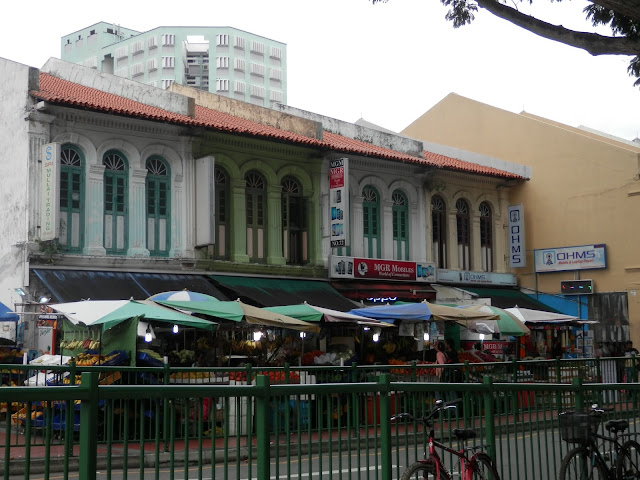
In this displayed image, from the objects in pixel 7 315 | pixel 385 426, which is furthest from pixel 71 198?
pixel 385 426

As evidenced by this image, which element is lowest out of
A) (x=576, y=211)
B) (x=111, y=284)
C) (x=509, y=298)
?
(x=509, y=298)

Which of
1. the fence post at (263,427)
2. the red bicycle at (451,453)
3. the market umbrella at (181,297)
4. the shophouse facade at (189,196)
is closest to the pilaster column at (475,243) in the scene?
the shophouse facade at (189,196)

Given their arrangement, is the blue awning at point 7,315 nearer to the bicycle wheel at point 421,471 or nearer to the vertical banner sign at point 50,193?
the vertical banner sign at point 50,193

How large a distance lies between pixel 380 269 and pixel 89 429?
22434mm

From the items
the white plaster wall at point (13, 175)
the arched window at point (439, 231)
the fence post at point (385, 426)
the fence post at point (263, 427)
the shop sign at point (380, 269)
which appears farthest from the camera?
the arched window at point (439, 231)

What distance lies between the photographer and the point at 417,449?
6.38 meters

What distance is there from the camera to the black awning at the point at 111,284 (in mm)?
19422

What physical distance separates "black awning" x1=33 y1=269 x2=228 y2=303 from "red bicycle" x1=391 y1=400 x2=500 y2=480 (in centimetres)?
1320

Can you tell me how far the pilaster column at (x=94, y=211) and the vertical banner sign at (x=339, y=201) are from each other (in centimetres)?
685

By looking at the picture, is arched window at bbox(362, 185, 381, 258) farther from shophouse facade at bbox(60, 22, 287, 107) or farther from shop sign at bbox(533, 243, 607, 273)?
shophouse facade at bbox(60, 22, 287, 107)

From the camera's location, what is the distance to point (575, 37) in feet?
28.7

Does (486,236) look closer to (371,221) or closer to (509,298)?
(509,298)

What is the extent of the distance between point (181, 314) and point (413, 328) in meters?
7.11

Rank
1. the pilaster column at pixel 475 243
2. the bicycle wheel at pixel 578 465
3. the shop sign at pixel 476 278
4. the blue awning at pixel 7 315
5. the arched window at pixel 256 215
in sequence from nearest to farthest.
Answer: the bicycle wheel at pixel 578 465 → the blue awning at pixel 7 315 → the arched window at pixel 256 215 → the shop sign at pixel 476 278 → the pilaster column at pixel 475 243
